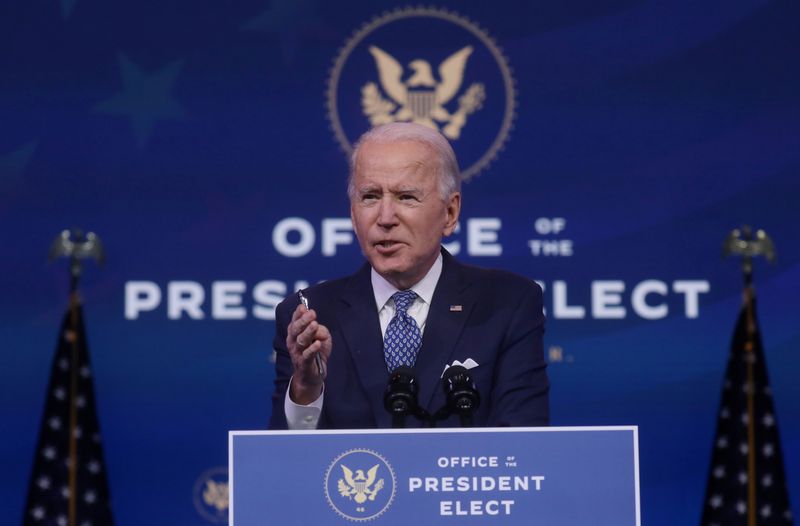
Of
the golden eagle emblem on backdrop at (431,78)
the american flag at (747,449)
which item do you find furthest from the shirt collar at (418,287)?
the american flag at (747,449)

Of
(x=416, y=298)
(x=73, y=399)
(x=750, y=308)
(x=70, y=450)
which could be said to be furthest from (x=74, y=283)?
(x=416, y=298)

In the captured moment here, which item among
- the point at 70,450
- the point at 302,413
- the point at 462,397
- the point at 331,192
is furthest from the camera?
the point at 331,192

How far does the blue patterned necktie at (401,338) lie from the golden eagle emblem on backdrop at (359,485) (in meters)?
0.61

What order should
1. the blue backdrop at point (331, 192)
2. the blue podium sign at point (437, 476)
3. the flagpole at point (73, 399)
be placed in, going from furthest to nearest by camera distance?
the blue backdrop at point (331, 192), the flagpole at point (73, 399), the blue podium sign at point (437, 476)

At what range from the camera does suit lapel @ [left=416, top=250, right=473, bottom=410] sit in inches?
100.0

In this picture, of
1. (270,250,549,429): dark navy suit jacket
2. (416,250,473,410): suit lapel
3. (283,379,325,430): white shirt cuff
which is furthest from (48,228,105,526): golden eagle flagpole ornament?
(283,379,325,430): white shirt cuff

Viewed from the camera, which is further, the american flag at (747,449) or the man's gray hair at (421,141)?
the american flag at (747,449)

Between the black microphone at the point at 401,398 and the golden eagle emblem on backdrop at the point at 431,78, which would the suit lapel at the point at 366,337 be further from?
the golden eagle emblem on backdrop at the point at 431,78

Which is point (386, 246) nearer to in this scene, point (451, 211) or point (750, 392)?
point (451, 211)

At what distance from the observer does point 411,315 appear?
2.74m

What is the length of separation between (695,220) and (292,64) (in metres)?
2.00

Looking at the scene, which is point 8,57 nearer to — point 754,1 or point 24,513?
point 24,513

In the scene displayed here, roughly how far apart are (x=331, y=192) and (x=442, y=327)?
→ 3217 mm

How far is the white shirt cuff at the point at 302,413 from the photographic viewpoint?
2449 mm
